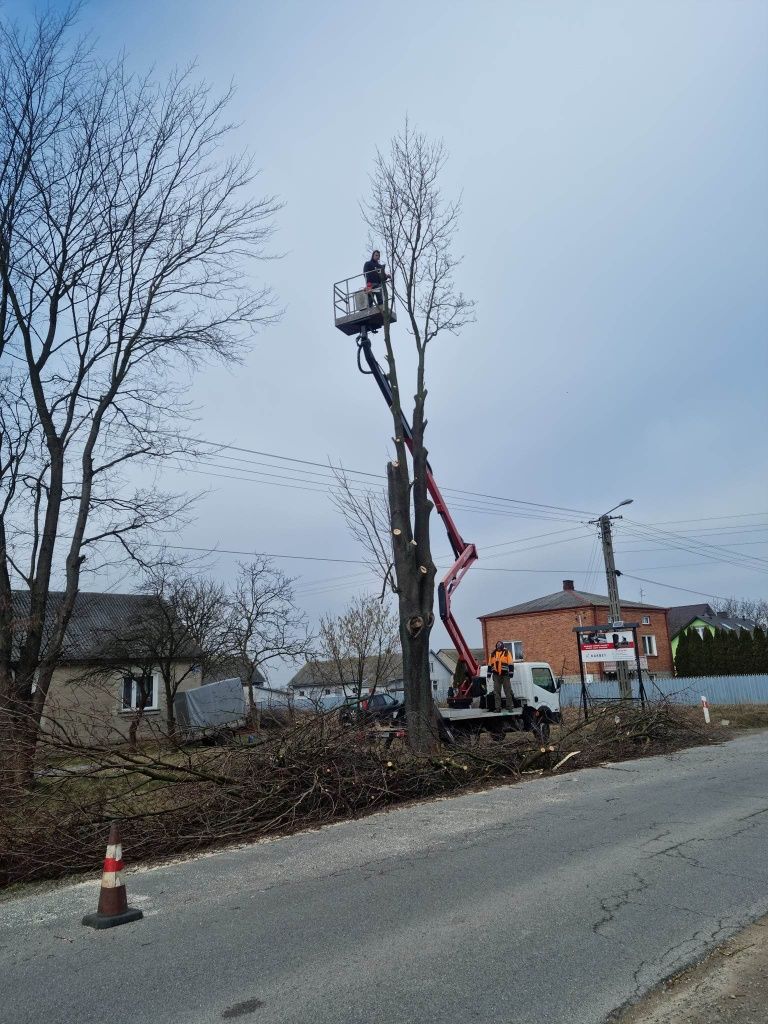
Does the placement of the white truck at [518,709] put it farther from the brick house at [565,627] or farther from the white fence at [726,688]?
the brick house at [565,627]

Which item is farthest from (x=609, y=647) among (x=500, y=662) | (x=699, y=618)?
(x=699, y=618)

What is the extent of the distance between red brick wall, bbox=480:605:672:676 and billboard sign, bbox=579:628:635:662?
24582 mm

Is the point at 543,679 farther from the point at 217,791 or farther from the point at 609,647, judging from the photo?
the point at 217,791

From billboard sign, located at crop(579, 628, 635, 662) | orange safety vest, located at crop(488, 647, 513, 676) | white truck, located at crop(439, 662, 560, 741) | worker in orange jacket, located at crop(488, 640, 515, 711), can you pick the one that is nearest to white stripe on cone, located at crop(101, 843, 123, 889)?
white truck, located at crop(439, 662, 560, 741)

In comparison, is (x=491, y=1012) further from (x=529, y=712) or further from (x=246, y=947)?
(x=529, y=712)

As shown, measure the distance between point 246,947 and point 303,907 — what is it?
3.32 feet

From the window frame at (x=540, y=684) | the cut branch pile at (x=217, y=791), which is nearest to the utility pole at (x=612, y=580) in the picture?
the window frame at (x=540, y=684)

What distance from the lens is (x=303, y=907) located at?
21.0 ft

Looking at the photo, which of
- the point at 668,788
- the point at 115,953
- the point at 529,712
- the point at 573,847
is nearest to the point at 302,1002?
the point at 115,953

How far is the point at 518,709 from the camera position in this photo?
18938mm

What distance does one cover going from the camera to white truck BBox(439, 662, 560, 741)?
58.1ft

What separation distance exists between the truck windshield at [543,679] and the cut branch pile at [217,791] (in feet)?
30.7

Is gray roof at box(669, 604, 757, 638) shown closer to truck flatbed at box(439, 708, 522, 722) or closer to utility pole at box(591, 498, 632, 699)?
utility pole at box(591, 498, 632, 699)

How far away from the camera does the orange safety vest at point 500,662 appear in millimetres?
18844
